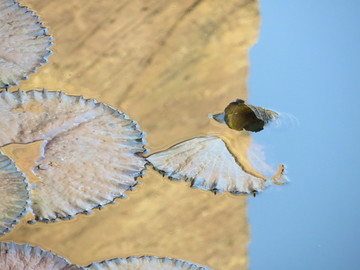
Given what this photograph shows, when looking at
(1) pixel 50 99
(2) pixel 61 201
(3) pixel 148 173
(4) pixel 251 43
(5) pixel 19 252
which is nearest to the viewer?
(5) pixel 19 252

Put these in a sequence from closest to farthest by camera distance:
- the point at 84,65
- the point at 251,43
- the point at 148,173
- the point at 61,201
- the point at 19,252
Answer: the point at 19,252 → the point at 61,201 → the point at 148,173 → the point at 84,65 → the point at 251,43

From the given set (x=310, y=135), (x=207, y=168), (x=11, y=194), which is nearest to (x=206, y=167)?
(x=207, y=168)

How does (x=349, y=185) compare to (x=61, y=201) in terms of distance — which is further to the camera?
(x=349, y=185)

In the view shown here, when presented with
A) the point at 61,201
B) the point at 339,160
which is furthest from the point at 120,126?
the point at 339,160

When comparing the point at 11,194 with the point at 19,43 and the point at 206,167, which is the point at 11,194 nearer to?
the point at 206,167

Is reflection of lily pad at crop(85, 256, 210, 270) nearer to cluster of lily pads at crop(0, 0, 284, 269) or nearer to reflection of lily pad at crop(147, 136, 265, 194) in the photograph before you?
cluster of lily pads at crop(0, 0, 284, 269)

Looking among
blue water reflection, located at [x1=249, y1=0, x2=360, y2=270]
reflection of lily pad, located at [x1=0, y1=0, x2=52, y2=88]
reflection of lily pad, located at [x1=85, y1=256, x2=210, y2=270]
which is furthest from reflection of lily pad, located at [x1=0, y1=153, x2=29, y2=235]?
blue water reflection, located at [x1=249, y1=0, x2=360, y2=270]

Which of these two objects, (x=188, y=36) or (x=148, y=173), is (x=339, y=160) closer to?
(x=148, y=173)
